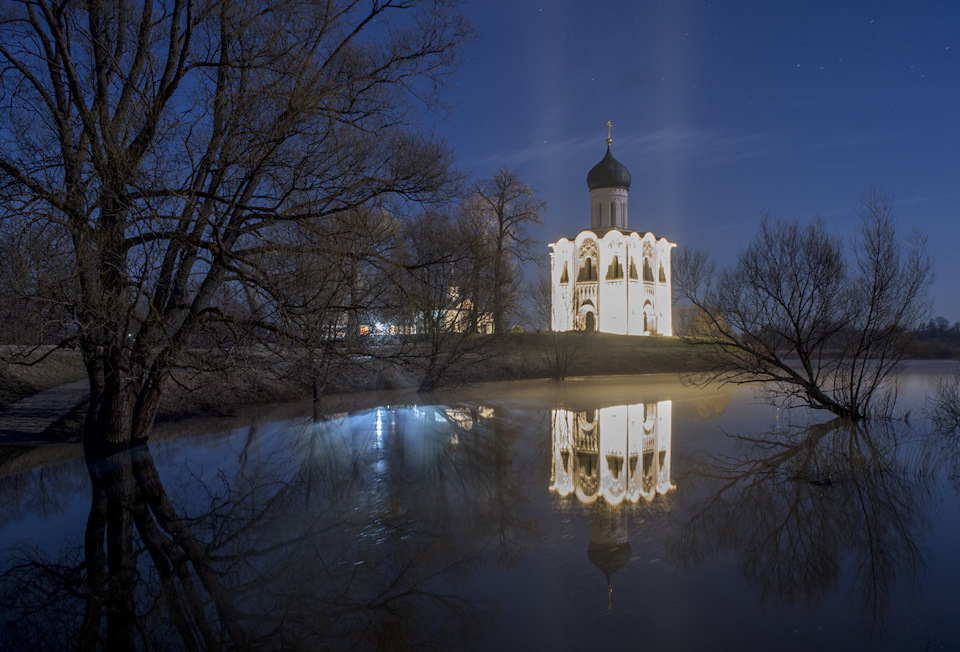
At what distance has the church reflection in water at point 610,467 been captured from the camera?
20.4ft

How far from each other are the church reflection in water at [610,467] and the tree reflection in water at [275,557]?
0.73 metres

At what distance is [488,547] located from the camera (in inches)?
238

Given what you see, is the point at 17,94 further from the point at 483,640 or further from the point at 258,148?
the point at 483,640

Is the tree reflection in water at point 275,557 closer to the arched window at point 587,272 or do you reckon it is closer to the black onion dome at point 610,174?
A: the arched window at point 587,272

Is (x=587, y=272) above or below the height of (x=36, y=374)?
above

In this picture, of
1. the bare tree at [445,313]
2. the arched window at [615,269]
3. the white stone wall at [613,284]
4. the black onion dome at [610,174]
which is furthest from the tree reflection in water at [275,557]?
the black onion dome at [610,174]

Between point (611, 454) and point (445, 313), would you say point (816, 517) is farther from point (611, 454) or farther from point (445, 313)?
point (445, 313)

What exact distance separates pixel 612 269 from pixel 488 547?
3873cm

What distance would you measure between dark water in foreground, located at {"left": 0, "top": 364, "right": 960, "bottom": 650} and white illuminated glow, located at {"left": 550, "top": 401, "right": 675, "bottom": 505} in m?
0.08

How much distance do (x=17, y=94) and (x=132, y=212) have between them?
10.2ft

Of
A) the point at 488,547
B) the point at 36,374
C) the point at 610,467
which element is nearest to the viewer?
the point at 488,547

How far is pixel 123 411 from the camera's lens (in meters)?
10.2

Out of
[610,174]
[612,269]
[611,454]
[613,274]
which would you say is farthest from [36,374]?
[610,174]

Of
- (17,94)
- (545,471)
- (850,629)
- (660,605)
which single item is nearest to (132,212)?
(17,94)
